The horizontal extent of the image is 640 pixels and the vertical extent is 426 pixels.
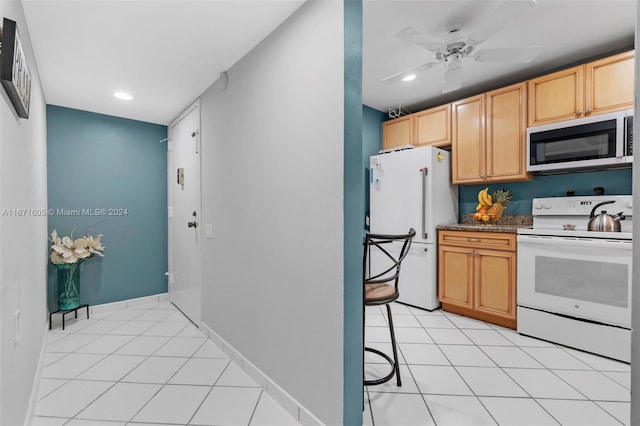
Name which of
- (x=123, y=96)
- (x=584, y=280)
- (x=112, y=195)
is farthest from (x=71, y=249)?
(x=584, y=280)

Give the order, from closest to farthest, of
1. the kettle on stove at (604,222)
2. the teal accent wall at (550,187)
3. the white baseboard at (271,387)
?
the white baseboard at (271,387) → the kettle on stove at (604,222) → the teal accent wall at (550,187)

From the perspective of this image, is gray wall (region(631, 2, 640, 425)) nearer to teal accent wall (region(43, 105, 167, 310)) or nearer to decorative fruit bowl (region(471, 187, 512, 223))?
decorative fruit bowl (region(471, 187, 512, 223))

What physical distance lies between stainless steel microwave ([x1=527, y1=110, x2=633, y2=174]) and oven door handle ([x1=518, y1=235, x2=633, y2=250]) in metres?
Result: 0.65

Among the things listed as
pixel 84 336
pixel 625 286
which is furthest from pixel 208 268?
pixel 625 286

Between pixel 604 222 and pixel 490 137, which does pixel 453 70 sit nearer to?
pixel 490 137

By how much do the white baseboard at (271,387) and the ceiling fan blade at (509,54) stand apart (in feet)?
8.49

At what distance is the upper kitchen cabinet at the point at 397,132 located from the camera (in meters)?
3.68

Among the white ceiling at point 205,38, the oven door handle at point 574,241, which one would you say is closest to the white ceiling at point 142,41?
the white ceiling at point 205,38

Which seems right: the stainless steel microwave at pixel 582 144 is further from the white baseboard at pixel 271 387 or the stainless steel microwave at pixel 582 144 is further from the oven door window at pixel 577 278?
the white baseboard at pixel 271 387

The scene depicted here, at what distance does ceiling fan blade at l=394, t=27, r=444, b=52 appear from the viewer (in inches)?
73.5

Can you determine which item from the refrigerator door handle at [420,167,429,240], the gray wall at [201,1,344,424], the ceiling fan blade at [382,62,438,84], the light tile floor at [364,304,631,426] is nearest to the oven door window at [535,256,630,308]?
the light tile floor at [364,304,631,426]

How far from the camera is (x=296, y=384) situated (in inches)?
64.5

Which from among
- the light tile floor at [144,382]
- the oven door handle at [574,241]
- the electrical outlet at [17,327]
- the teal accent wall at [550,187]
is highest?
the teal accent wall at [550,187]

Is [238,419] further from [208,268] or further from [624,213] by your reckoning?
[624,213]
